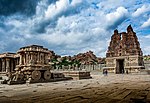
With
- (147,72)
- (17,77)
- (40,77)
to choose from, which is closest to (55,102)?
(17,77)

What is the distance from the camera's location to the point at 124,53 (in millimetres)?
50344

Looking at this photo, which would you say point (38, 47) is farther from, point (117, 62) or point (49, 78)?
point (117, 62)

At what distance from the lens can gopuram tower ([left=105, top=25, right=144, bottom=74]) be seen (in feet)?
155

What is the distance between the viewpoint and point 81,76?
25406mm

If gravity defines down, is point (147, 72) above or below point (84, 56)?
below

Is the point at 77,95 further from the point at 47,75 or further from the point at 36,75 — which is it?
the point at 47,75

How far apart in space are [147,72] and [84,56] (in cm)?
3658

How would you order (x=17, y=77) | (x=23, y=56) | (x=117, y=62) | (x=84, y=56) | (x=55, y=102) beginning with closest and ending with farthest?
(x=55, y=102), (x=17, y=77), (x=23, y=56), (x=117, y=62), (x=84, y=56)

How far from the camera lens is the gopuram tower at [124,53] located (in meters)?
47.4

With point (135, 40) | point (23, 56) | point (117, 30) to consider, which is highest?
point (117, 30)

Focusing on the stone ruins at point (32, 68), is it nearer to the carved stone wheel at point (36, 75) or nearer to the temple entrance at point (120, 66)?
the carved stone wheel at point (36, 75)

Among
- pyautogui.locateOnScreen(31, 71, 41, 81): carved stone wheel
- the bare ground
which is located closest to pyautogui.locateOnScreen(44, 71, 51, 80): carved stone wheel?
pyautogui.locateOnScreen(31, 71, 41, 81): carved stone wheel

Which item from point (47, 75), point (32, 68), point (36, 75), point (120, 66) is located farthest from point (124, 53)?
point (36, 75)

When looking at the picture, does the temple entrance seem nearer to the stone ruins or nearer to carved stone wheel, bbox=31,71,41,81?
the stone ruins
